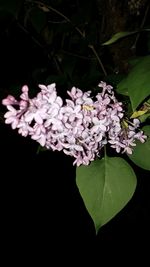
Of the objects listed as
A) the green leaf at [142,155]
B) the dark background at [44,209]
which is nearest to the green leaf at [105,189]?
the green leaf at [142,155]

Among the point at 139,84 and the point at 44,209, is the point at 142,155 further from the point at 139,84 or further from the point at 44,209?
the point at 44,209

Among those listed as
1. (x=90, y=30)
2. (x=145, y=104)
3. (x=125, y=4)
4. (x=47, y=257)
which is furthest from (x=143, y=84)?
(x=47, y=257)

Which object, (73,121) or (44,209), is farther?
(44,209)

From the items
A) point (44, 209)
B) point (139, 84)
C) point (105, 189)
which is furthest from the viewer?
point (44, 209)

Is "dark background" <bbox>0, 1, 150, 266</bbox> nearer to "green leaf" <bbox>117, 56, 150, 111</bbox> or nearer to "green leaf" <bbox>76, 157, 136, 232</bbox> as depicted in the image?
"green leaf" <bbox>76, 157, 136, 232</bbox>

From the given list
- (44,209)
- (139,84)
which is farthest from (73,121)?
(44,209)

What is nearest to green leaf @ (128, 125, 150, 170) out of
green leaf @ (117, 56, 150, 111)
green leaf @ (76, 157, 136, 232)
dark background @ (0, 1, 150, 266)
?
green leaf @ (76, 157, 136, 232)
